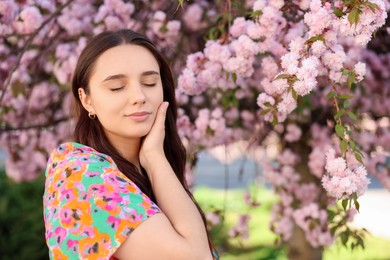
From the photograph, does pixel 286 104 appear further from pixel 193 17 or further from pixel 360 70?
pixel 193 17

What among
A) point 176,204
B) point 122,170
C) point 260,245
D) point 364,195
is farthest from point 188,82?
point 364,195

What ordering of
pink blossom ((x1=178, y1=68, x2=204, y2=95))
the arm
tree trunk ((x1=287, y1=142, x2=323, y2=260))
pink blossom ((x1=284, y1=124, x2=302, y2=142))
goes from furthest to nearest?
tree trunk ((x1=287, y1=142, x2=323, y2=260))
pink blossom ((x1=284, y1=124, x2=302, y2=142))
pink blossom ((x1=178, y1=68, x2=204, y2=95))
the arm

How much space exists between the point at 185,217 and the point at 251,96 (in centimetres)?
226

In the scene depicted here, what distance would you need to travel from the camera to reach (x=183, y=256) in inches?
75.9

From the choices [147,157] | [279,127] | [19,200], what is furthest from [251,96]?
[147,157]

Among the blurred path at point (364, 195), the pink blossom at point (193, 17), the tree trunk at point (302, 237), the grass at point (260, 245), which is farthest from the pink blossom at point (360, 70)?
the grass at point (260, 245)

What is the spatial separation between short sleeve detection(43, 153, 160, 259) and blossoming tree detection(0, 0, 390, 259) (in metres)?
0.71

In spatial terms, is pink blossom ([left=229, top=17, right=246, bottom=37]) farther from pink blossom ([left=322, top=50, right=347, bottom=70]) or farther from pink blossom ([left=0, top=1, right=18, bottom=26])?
pink blossom ([left=0, top=1, right=18, bottom=26])

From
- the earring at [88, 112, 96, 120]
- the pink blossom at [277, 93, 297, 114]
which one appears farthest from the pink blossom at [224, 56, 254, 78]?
the earring at [88, 112, 96, 120]

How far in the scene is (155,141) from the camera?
2.22 m

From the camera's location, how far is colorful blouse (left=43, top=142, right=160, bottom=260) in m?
1.92

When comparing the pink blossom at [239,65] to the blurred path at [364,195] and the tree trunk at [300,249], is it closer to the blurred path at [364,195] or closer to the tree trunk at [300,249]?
the blurred path at [364,195]

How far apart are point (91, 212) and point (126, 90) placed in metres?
0.37

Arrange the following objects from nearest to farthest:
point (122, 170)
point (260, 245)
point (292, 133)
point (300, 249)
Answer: point (122, 170) < point (292, 133) < point (300, 249) < point (260, 245)
